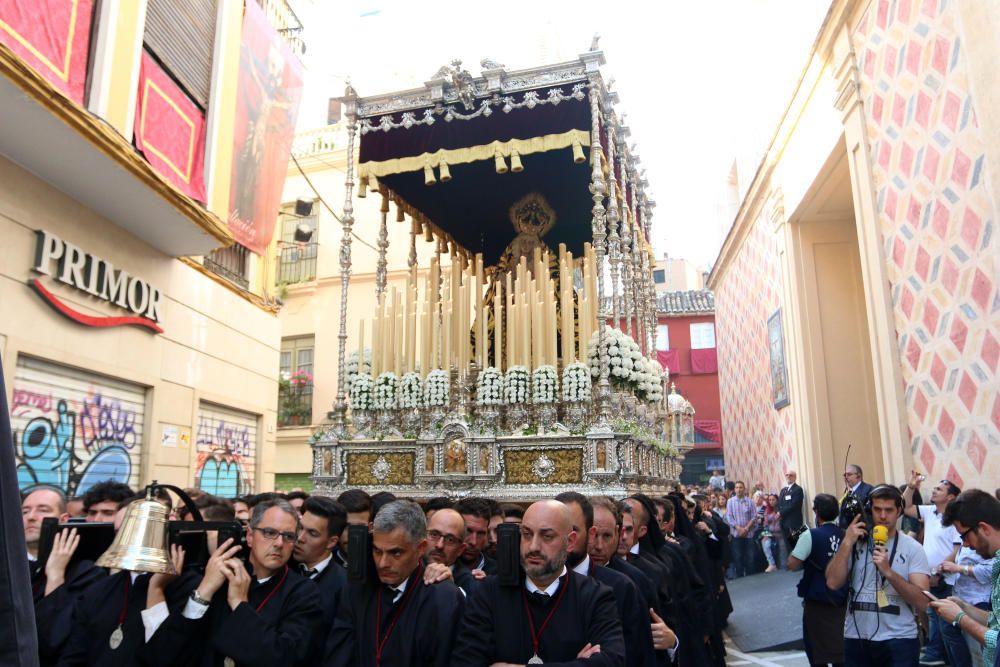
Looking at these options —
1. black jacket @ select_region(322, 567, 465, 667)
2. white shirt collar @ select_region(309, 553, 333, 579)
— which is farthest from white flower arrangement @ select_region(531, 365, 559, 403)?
black jacket @ select_region(322, 567, 465, 667)

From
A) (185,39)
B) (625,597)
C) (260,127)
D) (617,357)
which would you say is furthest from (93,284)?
(625,597)

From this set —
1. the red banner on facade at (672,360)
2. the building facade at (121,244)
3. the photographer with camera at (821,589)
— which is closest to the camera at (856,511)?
the photographer with camera at (821,589)

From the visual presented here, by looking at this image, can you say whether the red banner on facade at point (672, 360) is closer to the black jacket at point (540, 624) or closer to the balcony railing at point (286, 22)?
the balcony railing at point (286, 22)

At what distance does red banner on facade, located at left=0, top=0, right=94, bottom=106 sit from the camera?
20.8 ft

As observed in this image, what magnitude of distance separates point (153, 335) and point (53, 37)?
12.5ft

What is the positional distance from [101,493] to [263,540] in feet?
6.88

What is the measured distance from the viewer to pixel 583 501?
11.1 feet

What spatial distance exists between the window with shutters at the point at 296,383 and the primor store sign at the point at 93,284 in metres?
6.68

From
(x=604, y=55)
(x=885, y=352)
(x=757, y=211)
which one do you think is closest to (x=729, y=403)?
(x=757, y=211)

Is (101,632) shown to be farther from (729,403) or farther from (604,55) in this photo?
(729,403)

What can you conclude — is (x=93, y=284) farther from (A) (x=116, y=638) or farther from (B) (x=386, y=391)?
(A) (x=116, y=638)

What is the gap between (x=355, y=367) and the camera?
800cm

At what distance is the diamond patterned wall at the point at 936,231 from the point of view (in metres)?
6.06

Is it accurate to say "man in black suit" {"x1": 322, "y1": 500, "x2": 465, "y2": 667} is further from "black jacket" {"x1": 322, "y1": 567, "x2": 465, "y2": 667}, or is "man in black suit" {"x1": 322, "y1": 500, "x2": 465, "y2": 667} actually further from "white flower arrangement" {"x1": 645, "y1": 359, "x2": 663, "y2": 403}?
"white flower arrangement" {"x1": 645, "y1": 359, "x2": 663, "y2": 403}
